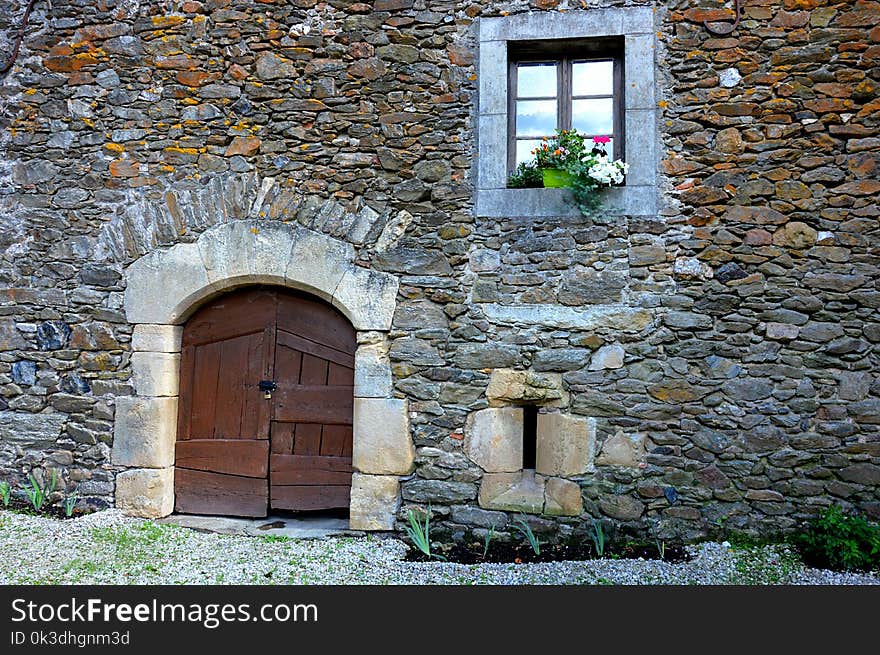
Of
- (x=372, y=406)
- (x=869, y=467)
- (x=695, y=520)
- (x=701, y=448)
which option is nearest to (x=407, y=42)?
(x=372, y=406)

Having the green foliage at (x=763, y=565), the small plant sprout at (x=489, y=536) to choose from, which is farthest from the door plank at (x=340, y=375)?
the green foliage at (x=763, y=565)

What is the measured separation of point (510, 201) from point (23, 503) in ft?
12.2

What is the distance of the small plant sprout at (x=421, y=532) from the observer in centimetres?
382

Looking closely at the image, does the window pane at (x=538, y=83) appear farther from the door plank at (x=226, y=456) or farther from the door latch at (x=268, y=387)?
the door plank at (x=226, y=456)

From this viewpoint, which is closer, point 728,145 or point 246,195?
point 728,145

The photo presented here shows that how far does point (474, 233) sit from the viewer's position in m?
4.04

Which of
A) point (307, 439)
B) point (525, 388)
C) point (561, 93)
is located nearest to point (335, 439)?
point (307, 439)

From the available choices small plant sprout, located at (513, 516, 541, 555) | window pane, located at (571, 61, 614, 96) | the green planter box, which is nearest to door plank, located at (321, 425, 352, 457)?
small plant sprout, located at (513, 516, 541, 555)

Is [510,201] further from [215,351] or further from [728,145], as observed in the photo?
[215,351]

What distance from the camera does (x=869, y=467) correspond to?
3.72 metres

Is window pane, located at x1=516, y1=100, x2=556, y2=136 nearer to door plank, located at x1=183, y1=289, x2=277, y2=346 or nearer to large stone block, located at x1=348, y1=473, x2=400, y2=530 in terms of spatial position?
door plank, located at x1=183, y1=289, x2=277, y2=346

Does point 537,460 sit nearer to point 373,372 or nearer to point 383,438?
point 383,438

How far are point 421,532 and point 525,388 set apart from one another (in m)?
1.07

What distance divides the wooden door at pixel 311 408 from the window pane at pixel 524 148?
1.53 meters
